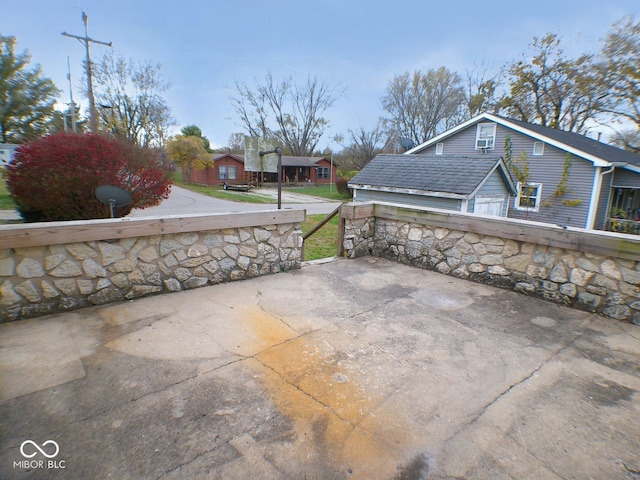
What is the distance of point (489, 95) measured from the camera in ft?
93.4

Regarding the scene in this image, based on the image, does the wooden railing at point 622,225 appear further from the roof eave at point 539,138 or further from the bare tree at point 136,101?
the bare tree at point 136,101

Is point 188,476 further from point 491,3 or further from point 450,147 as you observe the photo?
point 450,147

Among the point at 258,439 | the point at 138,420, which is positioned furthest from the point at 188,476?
the point at 138,420

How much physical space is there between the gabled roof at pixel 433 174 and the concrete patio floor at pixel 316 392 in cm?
758

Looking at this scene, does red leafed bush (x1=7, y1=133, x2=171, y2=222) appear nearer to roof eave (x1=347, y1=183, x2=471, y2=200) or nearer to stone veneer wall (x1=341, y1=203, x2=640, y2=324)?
stone veneer wall (x1=341, y1=203, x2=640, y2=324)

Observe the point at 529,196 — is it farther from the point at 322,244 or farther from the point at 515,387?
the point at 515,387

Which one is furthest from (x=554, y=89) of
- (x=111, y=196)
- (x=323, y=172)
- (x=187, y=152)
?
(x=111, y=196)

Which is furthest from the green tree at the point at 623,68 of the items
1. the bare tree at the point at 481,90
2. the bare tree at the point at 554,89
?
the bare tree at the point at 481,90

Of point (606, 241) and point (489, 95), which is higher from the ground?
point (489, 95)

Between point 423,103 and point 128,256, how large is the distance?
33095 millimetres

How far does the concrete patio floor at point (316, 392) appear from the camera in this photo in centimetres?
173

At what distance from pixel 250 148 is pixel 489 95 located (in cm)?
2712

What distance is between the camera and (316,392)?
2295mm

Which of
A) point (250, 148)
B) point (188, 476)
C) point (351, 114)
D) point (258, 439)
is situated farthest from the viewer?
point (351, 114)
